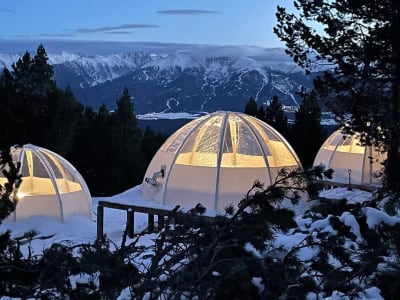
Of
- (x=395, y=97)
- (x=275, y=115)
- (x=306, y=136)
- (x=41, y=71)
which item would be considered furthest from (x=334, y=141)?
(x=41, y=71)

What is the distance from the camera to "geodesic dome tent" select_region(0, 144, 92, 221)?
11.9 metres

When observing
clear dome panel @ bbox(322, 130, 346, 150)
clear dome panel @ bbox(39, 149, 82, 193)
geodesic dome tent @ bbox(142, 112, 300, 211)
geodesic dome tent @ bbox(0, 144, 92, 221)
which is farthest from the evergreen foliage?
geodesic dome tent @ bbox(0, 144, 92, 221)

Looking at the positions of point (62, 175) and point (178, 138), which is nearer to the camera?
point (178, 138)

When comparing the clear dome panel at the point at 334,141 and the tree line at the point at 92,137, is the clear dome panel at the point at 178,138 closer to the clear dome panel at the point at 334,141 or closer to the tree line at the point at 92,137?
the clear dome panel at the point at 334,141

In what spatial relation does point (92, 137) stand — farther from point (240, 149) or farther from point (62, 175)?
point (240, 149)

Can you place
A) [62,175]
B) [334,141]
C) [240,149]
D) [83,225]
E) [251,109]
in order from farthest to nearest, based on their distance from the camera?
1. [251,109]
2. [334,141]
3. [62,175]
4. [83,225]
5. [240,149]

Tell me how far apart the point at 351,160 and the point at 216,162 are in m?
6.04

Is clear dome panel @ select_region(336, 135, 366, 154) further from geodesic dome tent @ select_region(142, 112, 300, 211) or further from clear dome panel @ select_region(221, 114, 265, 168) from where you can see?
clear dome panel @ select_region(221, 114, 265, 168)

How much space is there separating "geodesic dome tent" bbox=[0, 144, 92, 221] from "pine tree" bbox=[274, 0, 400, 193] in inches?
231

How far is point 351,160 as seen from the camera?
608 inches

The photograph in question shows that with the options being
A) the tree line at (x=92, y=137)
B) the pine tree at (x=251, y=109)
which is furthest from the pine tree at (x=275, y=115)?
the tree line at (x=92, y=137)

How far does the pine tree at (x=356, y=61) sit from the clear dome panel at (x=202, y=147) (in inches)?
87.1

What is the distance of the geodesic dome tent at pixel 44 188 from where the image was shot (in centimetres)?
1185

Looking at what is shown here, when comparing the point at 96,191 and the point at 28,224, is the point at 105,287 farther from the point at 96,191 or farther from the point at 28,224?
the point at 96,191
